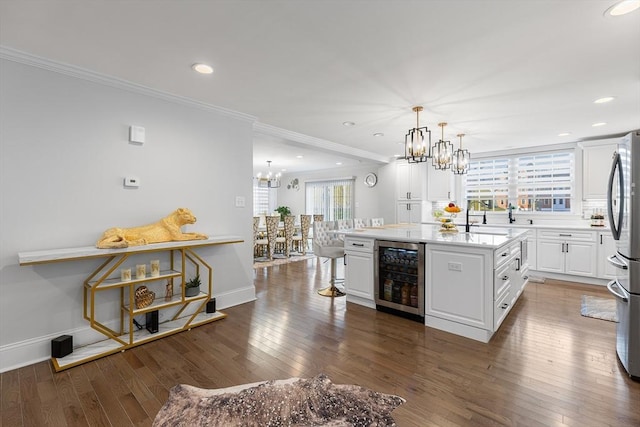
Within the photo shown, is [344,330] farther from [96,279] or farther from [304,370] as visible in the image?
[96,279]

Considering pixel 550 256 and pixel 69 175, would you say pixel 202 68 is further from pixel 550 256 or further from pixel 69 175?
pixel 550 256

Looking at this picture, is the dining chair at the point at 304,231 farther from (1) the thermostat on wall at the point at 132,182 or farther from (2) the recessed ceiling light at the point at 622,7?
(2) the recessed ceiling light at the point at 622,7

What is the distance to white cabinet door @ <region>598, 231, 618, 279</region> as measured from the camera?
179 inches

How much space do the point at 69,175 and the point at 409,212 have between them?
6064mm

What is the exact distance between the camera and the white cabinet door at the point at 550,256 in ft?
16.3

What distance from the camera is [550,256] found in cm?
506

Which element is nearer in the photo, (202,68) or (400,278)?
(202,68)

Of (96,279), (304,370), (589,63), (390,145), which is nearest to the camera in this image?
(304,370)

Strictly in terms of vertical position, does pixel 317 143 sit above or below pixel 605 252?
above

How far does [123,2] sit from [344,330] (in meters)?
3.07

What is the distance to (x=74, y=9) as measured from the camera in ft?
5.79

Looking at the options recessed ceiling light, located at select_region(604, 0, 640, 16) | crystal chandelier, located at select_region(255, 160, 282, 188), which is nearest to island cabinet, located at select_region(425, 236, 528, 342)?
recessed ceiling light, located at select_region(604, 0, 640, 16)

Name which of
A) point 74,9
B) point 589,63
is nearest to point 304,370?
point 74,9

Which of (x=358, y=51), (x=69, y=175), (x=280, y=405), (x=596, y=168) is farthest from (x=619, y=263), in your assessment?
(x=69, y=175)
